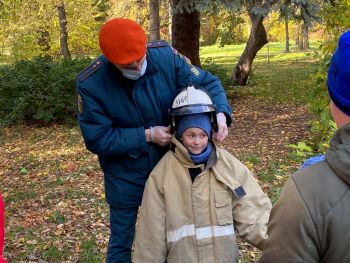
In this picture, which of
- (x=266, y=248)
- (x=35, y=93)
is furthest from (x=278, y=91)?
(x=266, y=248)

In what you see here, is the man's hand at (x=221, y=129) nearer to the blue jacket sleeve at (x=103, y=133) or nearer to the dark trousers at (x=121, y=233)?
the blue jacket sleeve at (x=103, y=133)

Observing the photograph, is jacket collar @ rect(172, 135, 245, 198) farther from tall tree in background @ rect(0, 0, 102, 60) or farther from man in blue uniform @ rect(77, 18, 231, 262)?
tall tree in background @ rect(0, 0, 102, 60)

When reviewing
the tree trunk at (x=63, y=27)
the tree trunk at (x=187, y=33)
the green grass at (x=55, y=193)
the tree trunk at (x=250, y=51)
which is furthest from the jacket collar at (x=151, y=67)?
the tree trunk at (x=63, y=27)

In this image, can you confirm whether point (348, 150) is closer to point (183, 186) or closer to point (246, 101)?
point (183, 186)

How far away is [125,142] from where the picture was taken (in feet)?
8.29

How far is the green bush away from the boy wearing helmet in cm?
767

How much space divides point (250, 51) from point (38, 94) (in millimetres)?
6275

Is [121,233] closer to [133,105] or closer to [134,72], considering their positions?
[133,105]

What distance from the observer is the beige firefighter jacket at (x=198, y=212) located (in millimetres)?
2379

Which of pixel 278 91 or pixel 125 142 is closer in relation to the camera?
pixel 125 142

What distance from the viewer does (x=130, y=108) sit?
101 inches

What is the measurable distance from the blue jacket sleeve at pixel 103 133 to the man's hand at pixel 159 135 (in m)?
0.03

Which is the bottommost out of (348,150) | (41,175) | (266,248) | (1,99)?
(41,175)

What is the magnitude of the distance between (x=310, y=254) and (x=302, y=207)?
0.47ft
